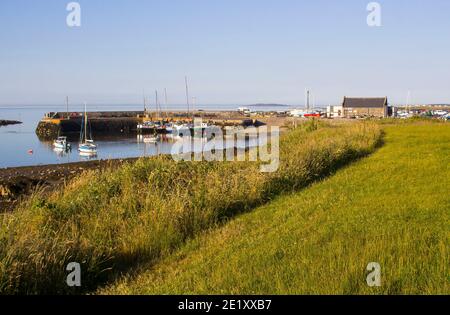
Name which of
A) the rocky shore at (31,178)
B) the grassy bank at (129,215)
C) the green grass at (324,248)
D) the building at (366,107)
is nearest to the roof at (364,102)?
the building at (366,107)

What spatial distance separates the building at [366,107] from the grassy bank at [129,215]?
233 ft

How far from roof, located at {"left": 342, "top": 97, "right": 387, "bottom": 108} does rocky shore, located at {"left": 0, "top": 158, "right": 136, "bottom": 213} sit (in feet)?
200

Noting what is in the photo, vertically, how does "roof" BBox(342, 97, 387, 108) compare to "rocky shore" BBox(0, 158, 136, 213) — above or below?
above

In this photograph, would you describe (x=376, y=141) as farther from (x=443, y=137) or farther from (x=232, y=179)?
(x=232, y=179)

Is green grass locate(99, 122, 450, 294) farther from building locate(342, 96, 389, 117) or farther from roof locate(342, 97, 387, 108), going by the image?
roof locate(342, 97, 387, 108)

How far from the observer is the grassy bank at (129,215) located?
758 cm

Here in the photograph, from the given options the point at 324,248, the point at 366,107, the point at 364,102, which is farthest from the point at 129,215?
the point at 364,102

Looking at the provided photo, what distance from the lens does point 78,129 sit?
317 feet

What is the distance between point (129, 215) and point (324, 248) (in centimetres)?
515

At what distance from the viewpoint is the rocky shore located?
23.6m

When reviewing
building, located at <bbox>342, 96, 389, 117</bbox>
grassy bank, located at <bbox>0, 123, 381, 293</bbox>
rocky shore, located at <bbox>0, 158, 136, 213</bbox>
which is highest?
building, located at <bbox>342, 96, 389, 117</bbox>

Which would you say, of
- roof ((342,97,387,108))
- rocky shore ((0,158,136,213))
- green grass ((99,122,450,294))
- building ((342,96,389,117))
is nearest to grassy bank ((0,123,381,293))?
green grass ((99,122,450,294))

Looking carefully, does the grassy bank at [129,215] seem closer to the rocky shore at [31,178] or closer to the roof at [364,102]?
the rocky shore at [31,178]
